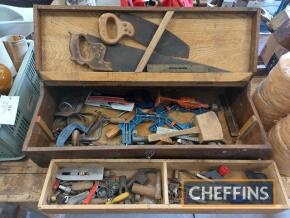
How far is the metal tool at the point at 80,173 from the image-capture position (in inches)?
31.0

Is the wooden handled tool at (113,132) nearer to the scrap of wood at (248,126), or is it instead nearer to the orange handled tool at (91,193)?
the orange handled tool at (91,193)

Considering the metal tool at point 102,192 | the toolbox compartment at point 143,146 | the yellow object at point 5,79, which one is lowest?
the metal tool at point 102,192

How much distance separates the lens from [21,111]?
33.9 inches

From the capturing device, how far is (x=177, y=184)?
Answer: 80 cm

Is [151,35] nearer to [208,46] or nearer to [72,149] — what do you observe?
[208,46]

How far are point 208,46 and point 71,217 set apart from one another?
3.51 ft

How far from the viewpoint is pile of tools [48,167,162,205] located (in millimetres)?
754

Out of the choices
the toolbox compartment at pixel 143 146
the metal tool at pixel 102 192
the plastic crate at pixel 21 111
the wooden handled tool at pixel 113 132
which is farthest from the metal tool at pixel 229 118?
the plastic crate at pixel 21 111

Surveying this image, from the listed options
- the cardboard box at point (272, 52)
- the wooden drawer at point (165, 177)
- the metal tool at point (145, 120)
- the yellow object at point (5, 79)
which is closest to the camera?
the wooden drawer at point (165, 177)

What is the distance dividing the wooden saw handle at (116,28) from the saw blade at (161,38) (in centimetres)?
2

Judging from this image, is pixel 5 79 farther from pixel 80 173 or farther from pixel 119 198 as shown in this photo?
pixel 119 198

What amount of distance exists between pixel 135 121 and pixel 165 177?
0.26 metres

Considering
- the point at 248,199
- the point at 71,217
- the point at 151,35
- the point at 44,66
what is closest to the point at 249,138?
the point at 248,199

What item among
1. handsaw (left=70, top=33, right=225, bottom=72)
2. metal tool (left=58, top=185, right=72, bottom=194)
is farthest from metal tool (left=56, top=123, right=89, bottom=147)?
handsaw (left=70, top=33, right=225, bottom=72)
